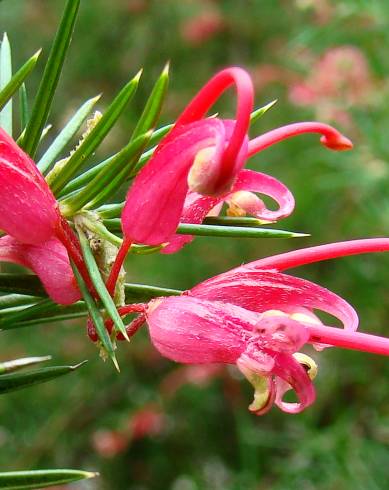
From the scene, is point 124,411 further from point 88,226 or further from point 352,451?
point 88,226

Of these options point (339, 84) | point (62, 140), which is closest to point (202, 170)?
point (62, 140)

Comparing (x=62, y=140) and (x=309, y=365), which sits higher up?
(x=62, y=140)

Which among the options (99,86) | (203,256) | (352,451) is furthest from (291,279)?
(99,86)

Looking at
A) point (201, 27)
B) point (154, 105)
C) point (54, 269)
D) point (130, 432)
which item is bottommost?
point (130, 432)

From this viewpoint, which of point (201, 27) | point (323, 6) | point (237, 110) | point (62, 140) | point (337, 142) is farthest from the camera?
point (201, 27)

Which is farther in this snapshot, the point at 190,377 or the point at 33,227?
the point at 190,377

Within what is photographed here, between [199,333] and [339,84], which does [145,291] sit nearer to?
[199,333]

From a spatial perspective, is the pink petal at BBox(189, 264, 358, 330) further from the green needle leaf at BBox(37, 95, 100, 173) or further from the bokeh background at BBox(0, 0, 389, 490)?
the bokeh background at BBox(0, 0, 389, 490)

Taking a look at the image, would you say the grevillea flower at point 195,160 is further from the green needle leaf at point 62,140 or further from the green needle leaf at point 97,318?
the green needle leaf at point 62,140
